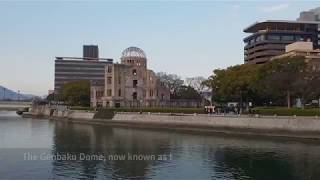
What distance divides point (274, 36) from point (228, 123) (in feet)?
332

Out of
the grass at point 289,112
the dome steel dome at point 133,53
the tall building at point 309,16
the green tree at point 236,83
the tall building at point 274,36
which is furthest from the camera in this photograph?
the tall building at point 309,16

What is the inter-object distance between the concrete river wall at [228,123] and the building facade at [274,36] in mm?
78764

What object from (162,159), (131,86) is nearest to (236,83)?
(131,86)

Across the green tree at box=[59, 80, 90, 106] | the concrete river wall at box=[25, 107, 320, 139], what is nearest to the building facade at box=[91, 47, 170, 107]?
the green tree at box=[59, 80, 90, 106]

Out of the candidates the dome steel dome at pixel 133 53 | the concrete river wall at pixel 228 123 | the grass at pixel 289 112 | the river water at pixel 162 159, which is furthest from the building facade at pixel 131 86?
the river water at pixel 162 159

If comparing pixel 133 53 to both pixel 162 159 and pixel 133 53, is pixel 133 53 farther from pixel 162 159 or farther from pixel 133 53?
pixel 162 159

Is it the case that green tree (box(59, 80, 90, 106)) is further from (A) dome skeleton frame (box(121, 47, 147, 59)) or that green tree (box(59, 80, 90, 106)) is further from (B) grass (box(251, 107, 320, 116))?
(B) grass (box(251, 107, 320, 116))

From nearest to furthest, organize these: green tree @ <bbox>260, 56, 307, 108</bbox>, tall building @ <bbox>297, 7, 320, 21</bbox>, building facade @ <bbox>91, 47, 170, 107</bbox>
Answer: green tree @ <bbox>260, 56, 307, 108</bbox> → building facade @ <bbox>91, 47, 170, 107</bbox> → tall building @ <bbox>297, 7, 320, 21</bbox>

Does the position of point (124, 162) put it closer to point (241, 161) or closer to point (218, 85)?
point (241, 161)

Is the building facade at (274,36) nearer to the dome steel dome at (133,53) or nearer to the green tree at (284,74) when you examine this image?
the dome steel dome at (133,53)

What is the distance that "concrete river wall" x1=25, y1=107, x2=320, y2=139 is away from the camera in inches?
2500

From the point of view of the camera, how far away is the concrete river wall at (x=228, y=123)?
63.5m

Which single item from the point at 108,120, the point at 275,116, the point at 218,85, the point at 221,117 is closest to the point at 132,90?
the point at 108,120

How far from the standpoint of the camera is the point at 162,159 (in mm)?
45031
